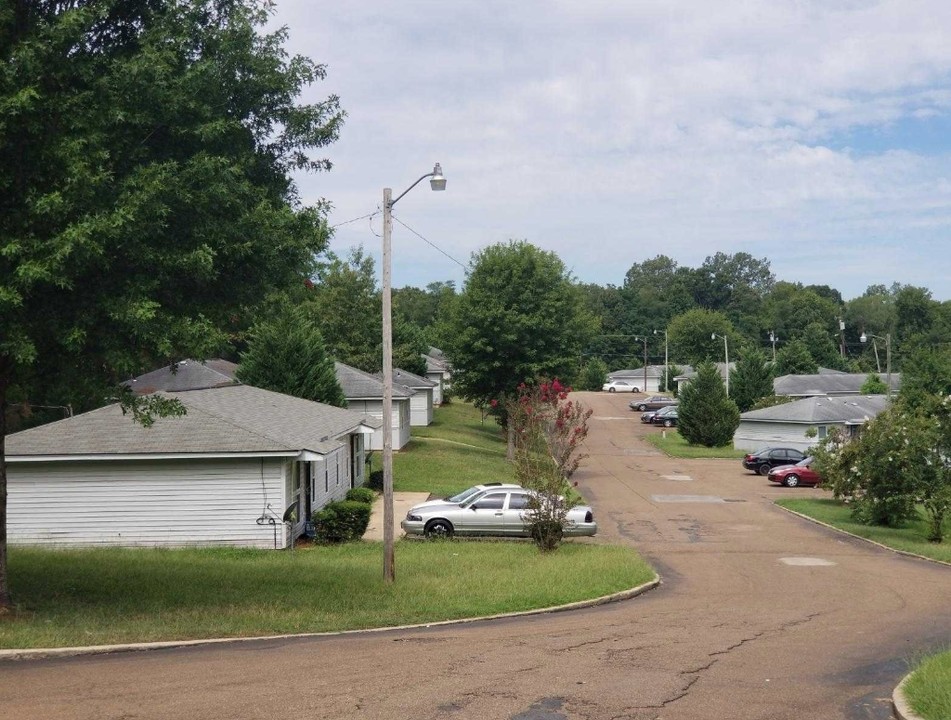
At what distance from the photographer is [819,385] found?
8612 centimetres

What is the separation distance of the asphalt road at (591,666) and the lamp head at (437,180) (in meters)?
7.36

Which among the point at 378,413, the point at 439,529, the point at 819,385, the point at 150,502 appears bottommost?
the point at 439,529

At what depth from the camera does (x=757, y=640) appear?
14.2 metres

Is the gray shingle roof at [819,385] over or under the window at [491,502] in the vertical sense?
over

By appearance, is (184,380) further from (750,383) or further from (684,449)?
(750,383)

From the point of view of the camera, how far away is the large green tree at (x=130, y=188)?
13.1m

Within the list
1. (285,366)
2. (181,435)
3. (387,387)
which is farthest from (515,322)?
(387,387)

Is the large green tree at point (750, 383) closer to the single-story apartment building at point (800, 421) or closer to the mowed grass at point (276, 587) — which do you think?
the single-story apartment building at point (800, 421)

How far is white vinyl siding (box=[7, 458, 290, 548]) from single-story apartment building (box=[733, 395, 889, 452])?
3600cm

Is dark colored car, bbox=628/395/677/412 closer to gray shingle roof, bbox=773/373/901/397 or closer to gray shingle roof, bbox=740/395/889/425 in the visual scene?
gray shingle roof, bbox=773/373/901/397

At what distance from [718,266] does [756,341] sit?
47.6 m

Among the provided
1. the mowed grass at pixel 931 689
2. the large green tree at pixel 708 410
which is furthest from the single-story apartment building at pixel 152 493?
the large green tree at pixel 708 410

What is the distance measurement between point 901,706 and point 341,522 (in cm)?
1792

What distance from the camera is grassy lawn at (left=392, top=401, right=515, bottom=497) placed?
40.1m
